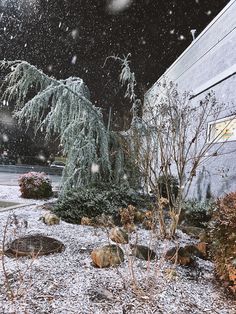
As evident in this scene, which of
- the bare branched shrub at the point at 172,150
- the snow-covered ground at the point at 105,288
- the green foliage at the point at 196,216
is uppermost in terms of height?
the bare branched shrub at the point at 172,150

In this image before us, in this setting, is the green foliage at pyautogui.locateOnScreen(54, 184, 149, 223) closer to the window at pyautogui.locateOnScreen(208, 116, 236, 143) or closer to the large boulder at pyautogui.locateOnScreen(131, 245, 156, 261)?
the large boulder at pyautogui.locateOnScreen(131, 245, 156, 261)

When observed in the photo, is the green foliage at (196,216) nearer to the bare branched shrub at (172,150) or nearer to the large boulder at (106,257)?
the bare branched shrub at (172,150)

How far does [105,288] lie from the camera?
9.44ft

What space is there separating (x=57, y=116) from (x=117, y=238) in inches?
172

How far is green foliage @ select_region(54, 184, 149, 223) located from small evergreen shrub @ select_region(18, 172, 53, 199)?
2.51 metres

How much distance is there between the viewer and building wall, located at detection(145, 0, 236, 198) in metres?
6.63

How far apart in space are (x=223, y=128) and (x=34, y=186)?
622 cm

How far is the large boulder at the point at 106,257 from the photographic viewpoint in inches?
135

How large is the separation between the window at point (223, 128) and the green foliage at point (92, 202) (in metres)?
2.76

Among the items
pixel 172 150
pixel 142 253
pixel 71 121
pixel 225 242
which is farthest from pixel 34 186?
pixel 225 242

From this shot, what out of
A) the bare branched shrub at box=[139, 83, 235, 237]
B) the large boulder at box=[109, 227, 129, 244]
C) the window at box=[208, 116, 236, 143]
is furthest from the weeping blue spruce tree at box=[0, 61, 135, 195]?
the large boulder at box=[109, 227, 129, 244]

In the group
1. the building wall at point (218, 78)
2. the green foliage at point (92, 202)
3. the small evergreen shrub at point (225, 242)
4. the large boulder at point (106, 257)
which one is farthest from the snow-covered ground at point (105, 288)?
the building wall at point (218, 78)

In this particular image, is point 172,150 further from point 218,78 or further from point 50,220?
point 50,220

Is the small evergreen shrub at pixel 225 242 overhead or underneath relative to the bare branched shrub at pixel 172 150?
underneath
